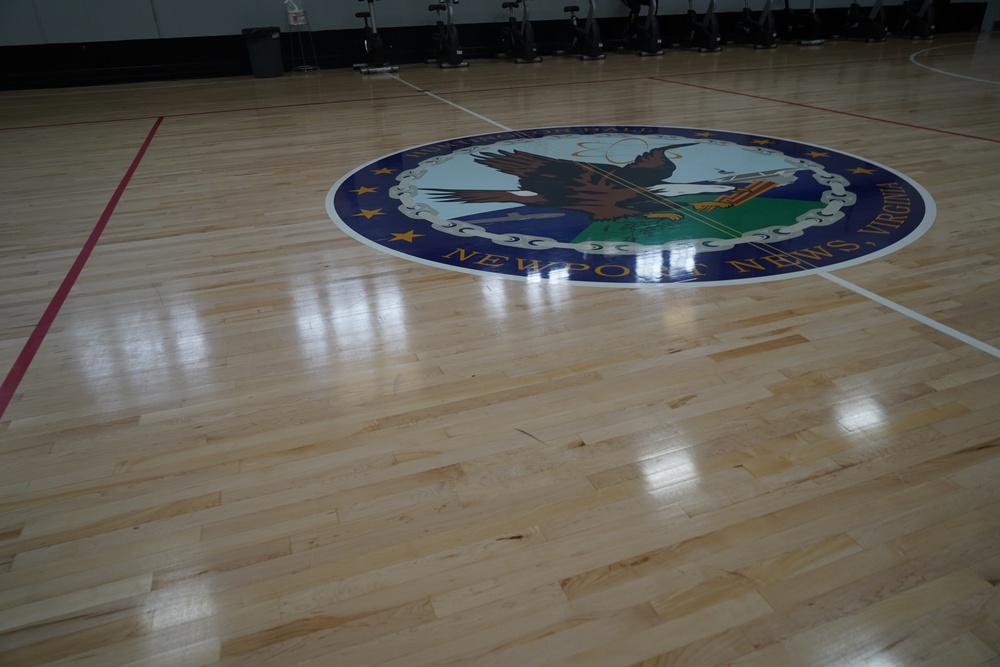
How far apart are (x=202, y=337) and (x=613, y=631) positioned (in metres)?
2.08

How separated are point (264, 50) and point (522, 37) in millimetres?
4080

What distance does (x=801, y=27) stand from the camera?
12352 mm

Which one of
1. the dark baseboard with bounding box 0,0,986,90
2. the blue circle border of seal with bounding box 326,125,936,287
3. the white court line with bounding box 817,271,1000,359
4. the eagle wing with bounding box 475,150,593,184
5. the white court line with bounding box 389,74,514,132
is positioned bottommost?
the white court line with bounding box 817,271,1000,359

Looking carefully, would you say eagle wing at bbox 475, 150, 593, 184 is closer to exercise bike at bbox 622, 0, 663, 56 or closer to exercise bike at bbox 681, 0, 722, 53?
exercise bike at bbox 622, 0, 663, 56

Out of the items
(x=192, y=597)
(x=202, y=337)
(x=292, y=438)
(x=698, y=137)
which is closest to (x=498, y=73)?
(x=698, y=137)

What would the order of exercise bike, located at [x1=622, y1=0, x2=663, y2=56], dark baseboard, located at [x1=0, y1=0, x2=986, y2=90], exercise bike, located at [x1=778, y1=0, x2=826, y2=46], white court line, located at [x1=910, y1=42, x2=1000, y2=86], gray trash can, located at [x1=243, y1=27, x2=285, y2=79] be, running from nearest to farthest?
white court line, located at [x1=910, y1=42, x2=1000, y2=86] < dark baseboard, located at [x1=0, y1=0, x2=986, y2=90] < gray trash can, located at [x1=243, y1=27, x2=285, y2=79] < exercise bike, located at [x1=622, y1=0, x2=663, y2=56] < exercise bike, located at [x1=778, y1=0, x2=826, y2=46]

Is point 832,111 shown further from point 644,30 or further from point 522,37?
point 522,37

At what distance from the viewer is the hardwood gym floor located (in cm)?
143

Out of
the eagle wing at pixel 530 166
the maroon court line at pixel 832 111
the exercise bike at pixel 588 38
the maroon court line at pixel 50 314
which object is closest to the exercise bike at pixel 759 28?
the exercise bike at pixel 588 38

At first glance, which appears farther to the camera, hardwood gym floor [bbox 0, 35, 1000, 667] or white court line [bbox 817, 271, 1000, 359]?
white court line [bbox 817, 271, 1000, 359]

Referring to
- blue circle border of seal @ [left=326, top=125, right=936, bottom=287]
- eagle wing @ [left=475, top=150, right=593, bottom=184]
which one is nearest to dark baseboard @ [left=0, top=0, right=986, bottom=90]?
eagle wing @ [left=475, top=150, right=593, bottom=184]

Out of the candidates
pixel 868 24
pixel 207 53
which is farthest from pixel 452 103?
pixel 868 24

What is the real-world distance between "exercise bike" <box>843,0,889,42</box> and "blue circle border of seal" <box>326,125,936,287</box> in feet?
30.7

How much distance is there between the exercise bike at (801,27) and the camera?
11680mm
